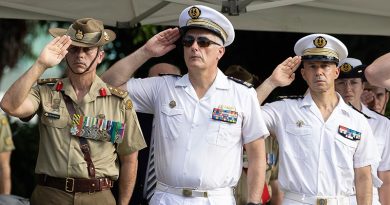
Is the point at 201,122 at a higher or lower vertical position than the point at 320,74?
lower

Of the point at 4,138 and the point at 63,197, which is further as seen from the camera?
the point at 4,138

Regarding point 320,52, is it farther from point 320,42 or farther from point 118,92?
point 118,92

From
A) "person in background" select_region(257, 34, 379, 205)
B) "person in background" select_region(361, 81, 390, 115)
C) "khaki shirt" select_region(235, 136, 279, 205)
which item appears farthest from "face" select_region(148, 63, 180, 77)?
"person in background" select_region(361, 81, 390, 115)

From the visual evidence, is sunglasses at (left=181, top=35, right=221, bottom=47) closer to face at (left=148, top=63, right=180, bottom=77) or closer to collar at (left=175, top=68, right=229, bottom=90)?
collar at (left=175, top=68, right=229, bottom=90)

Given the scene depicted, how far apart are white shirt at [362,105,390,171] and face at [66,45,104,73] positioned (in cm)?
259

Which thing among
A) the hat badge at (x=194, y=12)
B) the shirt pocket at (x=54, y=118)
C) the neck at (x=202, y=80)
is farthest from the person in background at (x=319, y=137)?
the shirt pocket at (x=54, y=118)

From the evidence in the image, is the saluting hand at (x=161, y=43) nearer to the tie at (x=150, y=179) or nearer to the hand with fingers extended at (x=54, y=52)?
the hand with fingers extended at (x=54, y=52)

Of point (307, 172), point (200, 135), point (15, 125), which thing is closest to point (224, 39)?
point (200, 135)

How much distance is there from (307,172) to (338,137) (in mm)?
323

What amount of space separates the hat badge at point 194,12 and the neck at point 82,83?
→ 733 millimetres

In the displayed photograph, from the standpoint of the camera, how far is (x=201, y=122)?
600 centimetres

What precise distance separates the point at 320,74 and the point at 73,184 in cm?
190

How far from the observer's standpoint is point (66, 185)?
5824mm

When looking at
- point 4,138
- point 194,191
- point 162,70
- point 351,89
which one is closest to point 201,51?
point 194,191
